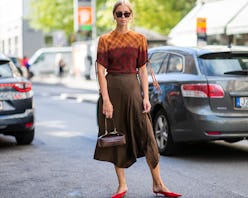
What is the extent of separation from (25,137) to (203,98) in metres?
3.35

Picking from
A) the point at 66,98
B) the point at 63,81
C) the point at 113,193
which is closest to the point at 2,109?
the point at 113,193

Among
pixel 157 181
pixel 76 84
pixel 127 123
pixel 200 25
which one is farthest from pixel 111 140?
pixel 76 84

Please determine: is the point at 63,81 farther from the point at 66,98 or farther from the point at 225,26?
the point at 225,26

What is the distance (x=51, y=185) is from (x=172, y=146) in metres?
2.51

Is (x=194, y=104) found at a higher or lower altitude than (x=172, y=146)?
higher

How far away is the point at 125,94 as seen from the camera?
6160 mm

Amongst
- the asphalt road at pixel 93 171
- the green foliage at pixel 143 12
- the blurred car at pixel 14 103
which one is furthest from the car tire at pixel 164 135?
the green foliage at pixel 143 12

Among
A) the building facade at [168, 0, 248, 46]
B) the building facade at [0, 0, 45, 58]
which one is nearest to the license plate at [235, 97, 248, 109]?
the building facade at [168, 0, 248, 46]

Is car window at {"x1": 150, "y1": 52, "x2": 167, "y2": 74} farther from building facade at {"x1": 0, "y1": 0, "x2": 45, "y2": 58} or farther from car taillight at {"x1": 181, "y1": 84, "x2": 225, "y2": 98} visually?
building facade at {"x1": 0, "y1": 0, "x2": 45, "y2": 58}

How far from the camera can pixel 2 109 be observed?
10023 mm

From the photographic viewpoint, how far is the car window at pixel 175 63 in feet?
30.7

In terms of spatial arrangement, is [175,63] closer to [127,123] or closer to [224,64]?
[224,64]

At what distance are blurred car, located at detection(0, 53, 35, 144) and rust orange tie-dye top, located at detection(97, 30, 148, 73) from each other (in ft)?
13.8

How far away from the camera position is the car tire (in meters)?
9.17
